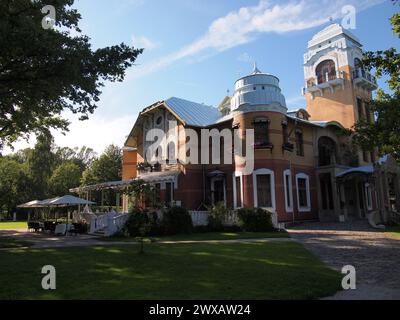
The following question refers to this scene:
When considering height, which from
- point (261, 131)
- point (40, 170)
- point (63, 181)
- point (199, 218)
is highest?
point (40, 170)

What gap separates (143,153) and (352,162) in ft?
57.6

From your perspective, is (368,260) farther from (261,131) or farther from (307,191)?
(307,191)

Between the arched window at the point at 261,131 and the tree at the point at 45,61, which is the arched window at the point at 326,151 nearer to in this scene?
the arched window at the point at 261,131

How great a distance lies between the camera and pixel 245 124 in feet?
76.5

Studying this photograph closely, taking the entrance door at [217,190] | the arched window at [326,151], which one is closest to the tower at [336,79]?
the arched window at [326,151]

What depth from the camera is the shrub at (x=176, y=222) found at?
19.3 meters

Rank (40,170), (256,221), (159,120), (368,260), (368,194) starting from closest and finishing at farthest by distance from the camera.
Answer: (368,260)
(256,221)
(368,194)
(159,120)
(40,170)

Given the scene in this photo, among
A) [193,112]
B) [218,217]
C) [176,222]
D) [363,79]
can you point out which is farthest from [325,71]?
Answer: [176,222]

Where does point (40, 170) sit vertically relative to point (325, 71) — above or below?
below

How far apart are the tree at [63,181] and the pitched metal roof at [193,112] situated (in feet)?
113

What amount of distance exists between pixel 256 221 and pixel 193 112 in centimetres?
1149

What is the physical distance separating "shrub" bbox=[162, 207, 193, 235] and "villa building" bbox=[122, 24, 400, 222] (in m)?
4.79

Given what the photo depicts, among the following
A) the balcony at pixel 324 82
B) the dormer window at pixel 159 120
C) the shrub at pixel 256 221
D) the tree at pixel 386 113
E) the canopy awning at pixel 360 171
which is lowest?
Result: the shrub at pixel 256 221

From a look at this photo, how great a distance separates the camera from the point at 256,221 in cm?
1973
